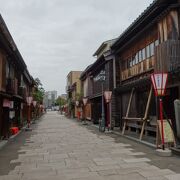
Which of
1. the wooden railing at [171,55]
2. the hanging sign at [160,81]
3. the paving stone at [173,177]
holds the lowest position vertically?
the paving stone at [173,177]

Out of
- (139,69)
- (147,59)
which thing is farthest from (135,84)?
(147,59)

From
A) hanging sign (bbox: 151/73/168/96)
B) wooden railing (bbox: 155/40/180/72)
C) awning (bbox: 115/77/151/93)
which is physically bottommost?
hanging sign (bbox: 151/73/168/96)

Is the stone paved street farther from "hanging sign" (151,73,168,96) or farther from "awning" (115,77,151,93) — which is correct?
"awning" (115,77,151,93)

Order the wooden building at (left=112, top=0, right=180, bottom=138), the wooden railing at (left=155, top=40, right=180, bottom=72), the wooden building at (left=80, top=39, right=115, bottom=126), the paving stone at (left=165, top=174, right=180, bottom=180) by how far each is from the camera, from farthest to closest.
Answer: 1. the wooden building at (left=80, top=39, right=115, bottom=126)
2. the wooden building at (left=112, top=0, right=180, bottom=138)
3. the wooden railing at (left=155, top=40, right=180, bottom=72)
4. the paving stone at (left=165, top=174, right=180, bottom=180)

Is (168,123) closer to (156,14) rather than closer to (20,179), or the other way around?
(156,14)

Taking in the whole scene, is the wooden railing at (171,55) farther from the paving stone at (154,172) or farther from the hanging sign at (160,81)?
the paving stone at (154,172)

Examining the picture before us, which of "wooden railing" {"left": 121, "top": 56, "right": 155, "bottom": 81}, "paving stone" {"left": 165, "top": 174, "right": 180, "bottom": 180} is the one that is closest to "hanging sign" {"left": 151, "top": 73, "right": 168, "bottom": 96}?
"paving stone" {"left": 165, "top": 174, "right": 180, "bottom": 180}

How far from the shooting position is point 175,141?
42.1ft

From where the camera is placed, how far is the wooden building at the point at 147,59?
13414mm

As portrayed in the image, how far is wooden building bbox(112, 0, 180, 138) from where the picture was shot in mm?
13414

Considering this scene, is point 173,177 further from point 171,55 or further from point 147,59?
point 147,59

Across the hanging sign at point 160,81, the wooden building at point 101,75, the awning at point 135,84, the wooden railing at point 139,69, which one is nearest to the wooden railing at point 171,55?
the hanging sign at point 160,81

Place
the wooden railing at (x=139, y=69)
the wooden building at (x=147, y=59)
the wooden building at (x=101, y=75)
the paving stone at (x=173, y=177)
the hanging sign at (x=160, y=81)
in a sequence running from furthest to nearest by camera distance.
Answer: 1. the wooden building at (x=101, y=75)
2. the wooden railing at (x=139, y=69)
3. the wooden building at (x=147, y=59)
4. the hanging sign at (x=160, y=81)
5. the paving stone at (x=173, y=177)

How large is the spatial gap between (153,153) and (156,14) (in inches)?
279
